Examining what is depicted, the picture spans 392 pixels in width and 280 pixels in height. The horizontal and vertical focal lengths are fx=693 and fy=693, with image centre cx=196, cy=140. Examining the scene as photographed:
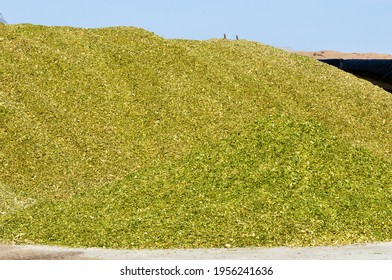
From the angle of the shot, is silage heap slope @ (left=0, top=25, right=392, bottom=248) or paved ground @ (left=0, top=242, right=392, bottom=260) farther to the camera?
silage heap slope @ (left=0, top=25, right=392, bottom=248)

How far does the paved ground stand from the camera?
11891 mm

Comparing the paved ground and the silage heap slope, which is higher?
the silage heap slope

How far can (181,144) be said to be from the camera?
19172 millimetres

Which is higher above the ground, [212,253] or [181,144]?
[181,144]

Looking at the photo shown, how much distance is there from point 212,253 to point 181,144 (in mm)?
7171

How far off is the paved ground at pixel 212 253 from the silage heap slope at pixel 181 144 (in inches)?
18.9

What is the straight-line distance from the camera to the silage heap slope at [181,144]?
14148 mm

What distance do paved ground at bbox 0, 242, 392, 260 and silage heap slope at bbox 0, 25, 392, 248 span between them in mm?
481

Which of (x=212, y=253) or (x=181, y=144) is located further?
(x=181, y=144)

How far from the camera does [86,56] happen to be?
76.7 feet

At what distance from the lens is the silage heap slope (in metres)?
14.1

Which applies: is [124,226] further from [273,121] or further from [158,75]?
[158,75]

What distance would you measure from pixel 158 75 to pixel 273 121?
534cm

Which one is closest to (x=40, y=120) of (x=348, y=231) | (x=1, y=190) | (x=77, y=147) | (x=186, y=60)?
(x=77, y=147)
